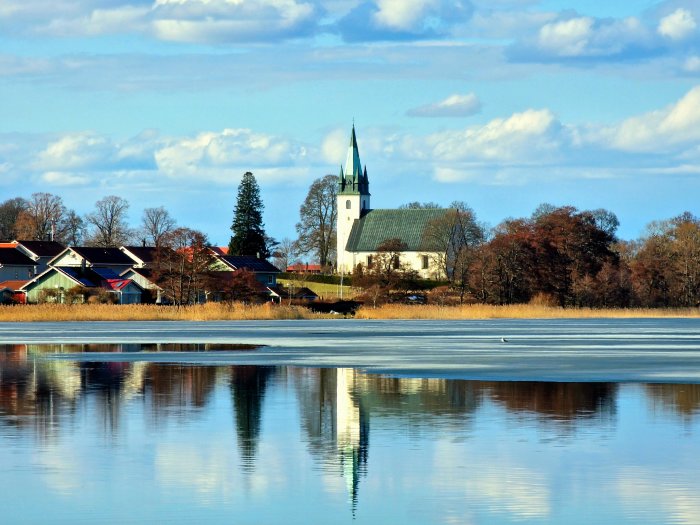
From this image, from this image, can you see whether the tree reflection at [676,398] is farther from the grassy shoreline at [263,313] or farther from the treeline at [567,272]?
the treeline at [567,272]

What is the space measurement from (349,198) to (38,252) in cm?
4166

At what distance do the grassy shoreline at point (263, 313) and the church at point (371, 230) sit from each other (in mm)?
60832

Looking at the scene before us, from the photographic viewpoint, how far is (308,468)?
15.2 meters

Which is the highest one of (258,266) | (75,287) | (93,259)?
(93,259)

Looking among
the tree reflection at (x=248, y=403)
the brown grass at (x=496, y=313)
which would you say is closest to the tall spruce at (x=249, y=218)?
the brown grass at (x=496, y=313)

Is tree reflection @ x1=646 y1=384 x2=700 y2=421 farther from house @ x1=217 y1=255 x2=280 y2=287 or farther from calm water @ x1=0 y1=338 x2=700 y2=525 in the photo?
house @ x1=217 y1=255 x2=280 y2=287

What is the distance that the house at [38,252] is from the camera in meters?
131

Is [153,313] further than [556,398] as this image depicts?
Yes

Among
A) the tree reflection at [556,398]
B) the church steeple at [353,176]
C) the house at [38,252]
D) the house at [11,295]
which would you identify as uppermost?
the church steeple at [353,176]

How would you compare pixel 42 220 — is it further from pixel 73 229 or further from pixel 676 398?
pixel 676 398

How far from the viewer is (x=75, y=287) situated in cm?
10112

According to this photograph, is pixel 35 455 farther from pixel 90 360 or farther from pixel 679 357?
pixel 679 357

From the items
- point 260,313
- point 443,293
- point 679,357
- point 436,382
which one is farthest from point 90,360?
point 443,293

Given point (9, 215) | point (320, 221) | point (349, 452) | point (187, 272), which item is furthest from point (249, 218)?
point (349, 452)
